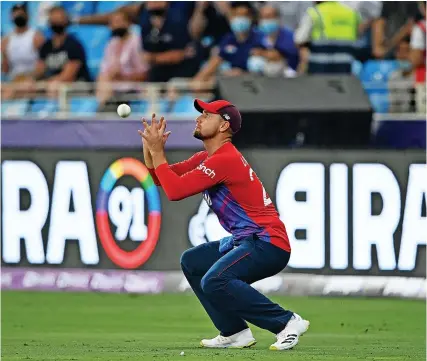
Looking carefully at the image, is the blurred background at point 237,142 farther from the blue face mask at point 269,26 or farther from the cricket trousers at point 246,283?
the cricket trousers at point 246,283

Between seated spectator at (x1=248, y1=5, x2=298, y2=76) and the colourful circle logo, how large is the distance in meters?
2.28

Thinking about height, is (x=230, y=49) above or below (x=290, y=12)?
below

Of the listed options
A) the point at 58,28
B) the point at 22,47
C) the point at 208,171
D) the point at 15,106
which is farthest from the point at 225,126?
the point at 22,47

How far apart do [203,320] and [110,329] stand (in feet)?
4.18

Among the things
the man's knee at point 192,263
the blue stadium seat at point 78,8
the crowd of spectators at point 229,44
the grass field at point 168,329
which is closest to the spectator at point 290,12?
the crowd of spectators at point 229,44

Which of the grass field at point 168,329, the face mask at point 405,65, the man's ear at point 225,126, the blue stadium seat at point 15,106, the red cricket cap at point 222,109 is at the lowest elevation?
the grass field at point 168,329

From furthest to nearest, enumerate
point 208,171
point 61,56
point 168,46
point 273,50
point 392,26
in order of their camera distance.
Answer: point 61,56
point 392,26
point 168,46
point 273,50
point 208,171

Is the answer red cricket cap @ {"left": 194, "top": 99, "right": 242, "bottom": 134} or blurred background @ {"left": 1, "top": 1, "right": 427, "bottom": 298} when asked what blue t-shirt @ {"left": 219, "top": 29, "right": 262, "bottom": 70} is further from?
red cricket cap @ {"left": 194, "top": 99, "right": 242, "bottom": 134}

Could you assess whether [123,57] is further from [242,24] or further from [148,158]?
[148,158]

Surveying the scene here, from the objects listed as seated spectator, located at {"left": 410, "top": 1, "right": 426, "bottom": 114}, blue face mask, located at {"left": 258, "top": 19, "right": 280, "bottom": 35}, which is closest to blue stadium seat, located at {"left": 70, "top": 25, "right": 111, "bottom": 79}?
blue face mask, located at {"left": 258, "top": 19, "right": 280, "bottom": 35}

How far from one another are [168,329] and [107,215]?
356cm

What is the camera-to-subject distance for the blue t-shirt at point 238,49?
16.2 m

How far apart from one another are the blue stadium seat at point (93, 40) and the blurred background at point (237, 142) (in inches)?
32.6

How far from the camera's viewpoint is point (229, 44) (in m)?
16.3
